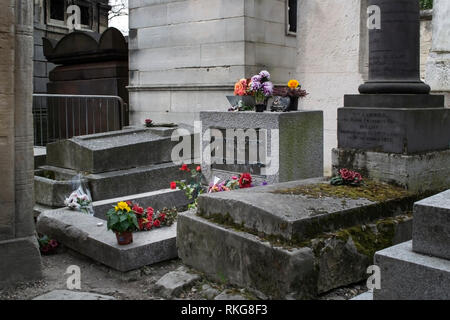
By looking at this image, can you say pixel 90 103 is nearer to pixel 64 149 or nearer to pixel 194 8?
pixel 194 8

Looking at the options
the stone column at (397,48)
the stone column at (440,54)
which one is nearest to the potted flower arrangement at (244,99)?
the stone column at (397,48)

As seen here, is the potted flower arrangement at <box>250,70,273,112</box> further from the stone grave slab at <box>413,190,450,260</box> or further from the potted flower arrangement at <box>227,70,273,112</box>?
the stone grave slab at <box>413,190,450,260</box>

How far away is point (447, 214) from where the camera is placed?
10.8 ft

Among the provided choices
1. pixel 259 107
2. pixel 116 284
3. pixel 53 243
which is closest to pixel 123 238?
pixel 116 284

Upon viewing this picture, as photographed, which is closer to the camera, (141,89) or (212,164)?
(212,164)

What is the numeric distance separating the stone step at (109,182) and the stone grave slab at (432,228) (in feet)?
14.8

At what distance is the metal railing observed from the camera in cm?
1123

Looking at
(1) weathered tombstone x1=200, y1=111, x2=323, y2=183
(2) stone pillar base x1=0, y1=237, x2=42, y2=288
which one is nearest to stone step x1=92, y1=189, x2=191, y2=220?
(1) weathered tombstone x1=200, y1=111, x2=323, y2=183

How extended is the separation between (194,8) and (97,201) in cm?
467

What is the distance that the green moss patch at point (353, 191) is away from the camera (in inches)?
180

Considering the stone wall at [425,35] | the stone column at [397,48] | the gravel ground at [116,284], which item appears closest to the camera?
the gravel ground at [116,284]

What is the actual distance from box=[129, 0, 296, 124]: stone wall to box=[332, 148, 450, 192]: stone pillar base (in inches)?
161

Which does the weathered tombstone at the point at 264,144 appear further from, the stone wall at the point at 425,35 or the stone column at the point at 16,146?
the stone wall at the point at 425,35
